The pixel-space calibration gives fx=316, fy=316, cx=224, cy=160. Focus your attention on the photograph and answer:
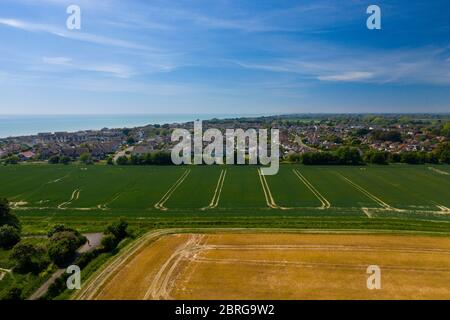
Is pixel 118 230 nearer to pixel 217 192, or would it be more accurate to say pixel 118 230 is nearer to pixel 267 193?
pixel 217 192

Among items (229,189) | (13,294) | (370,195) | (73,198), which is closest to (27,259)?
(13,294)

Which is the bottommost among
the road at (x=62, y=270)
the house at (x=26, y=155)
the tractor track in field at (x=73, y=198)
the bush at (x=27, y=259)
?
the road at (x=62, y=270)

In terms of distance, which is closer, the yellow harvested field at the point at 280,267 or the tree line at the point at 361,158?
the yellow harvested field at the point at 280,267

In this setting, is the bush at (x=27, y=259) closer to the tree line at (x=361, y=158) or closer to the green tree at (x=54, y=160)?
the green tree at (x=54, y=160)

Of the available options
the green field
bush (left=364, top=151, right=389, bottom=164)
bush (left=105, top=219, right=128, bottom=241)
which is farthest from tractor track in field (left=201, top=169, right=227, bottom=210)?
bush (left=364, top=151, right=389, bottom=164)

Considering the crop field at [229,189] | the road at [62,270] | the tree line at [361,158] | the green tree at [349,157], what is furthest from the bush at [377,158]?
the road at [62,270]

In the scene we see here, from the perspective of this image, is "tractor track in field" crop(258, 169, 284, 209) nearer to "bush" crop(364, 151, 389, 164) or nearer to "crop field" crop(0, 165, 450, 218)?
"crop field" crop(0, 165, 450, 218)
